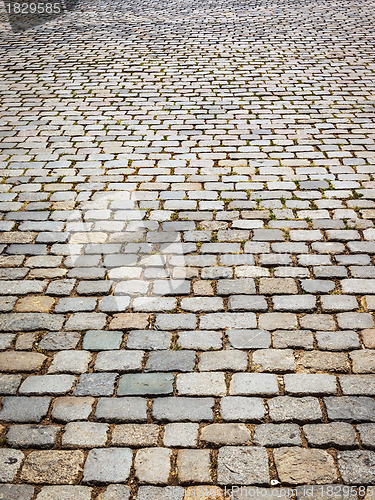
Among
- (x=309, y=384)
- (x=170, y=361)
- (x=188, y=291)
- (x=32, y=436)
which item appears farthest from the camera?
(x=188, y=291)

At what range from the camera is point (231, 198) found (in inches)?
175

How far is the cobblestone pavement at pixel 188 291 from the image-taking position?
89.5 inches

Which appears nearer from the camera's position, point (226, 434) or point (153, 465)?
point (153, 465)

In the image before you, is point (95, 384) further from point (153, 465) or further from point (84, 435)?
point (153, 465)

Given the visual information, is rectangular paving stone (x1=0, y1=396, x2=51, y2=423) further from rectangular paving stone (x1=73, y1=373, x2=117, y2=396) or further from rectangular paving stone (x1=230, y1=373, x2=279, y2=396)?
rectangular paving stone (x1=230, y1=373, x2=279, y2=396)

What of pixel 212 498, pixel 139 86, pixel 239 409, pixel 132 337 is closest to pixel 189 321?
pixel 132 337

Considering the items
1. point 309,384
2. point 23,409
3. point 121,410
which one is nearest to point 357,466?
point 309,384

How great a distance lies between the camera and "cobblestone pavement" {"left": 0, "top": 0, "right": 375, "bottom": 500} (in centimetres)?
227

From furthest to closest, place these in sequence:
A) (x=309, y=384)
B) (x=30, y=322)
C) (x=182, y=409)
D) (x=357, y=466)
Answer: (x=30, y=322) → (x=309, y=384) → (x=182, y=409) → (x=357, y=466)

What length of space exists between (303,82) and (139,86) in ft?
8.27

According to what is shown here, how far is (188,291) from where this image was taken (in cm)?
333

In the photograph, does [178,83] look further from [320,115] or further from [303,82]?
[320,115]

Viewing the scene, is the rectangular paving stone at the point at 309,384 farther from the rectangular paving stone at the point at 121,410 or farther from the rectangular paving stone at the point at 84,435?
the rectangular paving stone at the point at 84,435

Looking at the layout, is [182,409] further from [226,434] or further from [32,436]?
[32,436]
